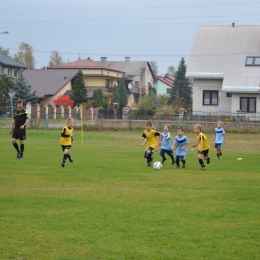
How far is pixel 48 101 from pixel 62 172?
67893 millimetres

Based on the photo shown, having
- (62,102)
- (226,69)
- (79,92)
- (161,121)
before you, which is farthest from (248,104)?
(79,92)

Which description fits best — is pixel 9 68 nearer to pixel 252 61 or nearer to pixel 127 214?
pixel 252 61

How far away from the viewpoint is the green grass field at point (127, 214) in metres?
7.87

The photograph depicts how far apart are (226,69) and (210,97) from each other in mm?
3106

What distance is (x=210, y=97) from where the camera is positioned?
188 ft

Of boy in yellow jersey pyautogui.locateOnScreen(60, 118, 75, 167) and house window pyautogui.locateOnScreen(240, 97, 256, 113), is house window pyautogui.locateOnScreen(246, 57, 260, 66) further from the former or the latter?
boy in yellow jersey pyautogui.locateOnScreen(60, 118, 75, 167)

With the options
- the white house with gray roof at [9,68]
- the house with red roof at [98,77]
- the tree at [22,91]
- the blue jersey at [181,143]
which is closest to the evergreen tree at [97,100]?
the house with red roof at [98,77]

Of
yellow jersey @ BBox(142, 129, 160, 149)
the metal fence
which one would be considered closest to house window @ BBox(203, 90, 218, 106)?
the metal fence

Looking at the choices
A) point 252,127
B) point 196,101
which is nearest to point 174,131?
point 252,127

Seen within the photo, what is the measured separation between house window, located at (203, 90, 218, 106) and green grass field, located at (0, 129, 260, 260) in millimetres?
39586

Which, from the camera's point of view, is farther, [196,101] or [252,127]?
[196,101]

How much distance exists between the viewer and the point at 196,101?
57.5 meters

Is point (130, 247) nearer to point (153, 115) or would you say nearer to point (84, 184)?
point (84, 184)

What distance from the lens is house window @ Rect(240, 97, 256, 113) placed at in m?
54.8
